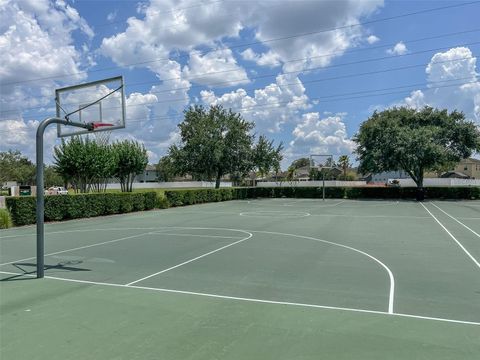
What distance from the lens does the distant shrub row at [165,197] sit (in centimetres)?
1945

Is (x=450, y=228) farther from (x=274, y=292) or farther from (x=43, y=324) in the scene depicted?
(x=43, y=324)

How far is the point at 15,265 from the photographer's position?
9.66 m

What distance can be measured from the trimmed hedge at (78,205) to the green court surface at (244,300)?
6.91 metres

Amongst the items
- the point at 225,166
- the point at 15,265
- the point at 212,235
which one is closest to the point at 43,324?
the point at 15,265

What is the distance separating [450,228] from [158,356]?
1539 centimetres

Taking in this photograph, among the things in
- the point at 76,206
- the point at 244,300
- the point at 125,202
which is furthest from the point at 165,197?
the point at 244,300

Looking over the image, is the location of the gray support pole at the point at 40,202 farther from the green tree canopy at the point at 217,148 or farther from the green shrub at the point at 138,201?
the green tree canopy at the point at 217,148

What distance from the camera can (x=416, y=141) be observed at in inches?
1444

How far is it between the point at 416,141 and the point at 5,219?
32301 mm

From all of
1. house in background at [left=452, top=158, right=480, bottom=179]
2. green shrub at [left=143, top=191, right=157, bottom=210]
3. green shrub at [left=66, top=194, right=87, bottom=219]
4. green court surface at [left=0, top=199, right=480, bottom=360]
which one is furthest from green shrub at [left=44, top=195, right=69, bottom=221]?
house in background at [left=452, top=158, right=480, bottom=179]

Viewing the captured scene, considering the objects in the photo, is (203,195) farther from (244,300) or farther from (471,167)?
(471,167)

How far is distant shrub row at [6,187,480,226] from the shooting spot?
1945cm

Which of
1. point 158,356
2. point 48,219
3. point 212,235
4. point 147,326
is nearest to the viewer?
point 158,356

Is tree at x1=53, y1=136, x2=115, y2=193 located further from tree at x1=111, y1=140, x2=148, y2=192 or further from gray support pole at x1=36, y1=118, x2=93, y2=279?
gray support pole at x1=36, y1=118, x2=93, y2=279
